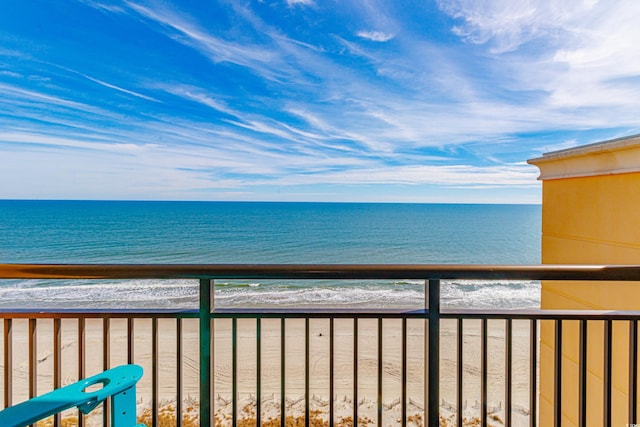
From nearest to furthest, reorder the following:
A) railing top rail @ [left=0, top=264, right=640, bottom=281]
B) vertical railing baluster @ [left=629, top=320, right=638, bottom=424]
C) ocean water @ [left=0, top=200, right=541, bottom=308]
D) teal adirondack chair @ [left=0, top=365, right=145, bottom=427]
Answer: teal adirondack chair @ [left=0, top=365, right=145, bottom=427] → railing top rail @ [left=0, top=264, right=640, bottom=281] → vertical railing baluster @ [left=629, top=320, right=638, bottom=424] → ocean water @ [left=0, top=200, right=541, bottom=308]

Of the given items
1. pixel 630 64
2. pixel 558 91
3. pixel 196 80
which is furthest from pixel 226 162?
pixel 630 64

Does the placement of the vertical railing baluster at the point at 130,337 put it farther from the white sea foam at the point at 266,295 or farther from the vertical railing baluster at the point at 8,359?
the white sea foam at the point at 266,295

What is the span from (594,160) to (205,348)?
8.68ft

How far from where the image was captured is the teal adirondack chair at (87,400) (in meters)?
0.82

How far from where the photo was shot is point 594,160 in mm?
2109

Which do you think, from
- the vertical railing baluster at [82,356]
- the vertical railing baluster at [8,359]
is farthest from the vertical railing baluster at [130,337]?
the vertical railing baluster at [8,359]

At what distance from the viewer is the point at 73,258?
53.6 feet

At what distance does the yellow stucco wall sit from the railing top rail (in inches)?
41.7

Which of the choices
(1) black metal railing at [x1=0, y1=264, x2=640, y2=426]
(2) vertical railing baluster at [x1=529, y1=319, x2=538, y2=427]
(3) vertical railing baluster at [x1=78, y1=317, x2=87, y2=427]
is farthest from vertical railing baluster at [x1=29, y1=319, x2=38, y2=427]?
(2) vertical railing baluster at [x1=529, y1=319, x2=538, y2=427]

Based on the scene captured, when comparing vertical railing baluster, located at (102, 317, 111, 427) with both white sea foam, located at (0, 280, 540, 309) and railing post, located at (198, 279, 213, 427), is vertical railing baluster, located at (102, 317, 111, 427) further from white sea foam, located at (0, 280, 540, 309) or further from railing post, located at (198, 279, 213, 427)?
white sea foam, located at (0, 280, 540, 309)

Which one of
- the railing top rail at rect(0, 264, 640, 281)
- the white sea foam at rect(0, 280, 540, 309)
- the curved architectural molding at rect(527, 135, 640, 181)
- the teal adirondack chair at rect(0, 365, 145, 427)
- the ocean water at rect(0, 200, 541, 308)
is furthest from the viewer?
the ocean water at rect(0, 200, 541, 308)

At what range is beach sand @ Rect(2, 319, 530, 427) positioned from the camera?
4266 millimetres

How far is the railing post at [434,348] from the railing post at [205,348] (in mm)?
887

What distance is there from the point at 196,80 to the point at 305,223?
73.3 ft
